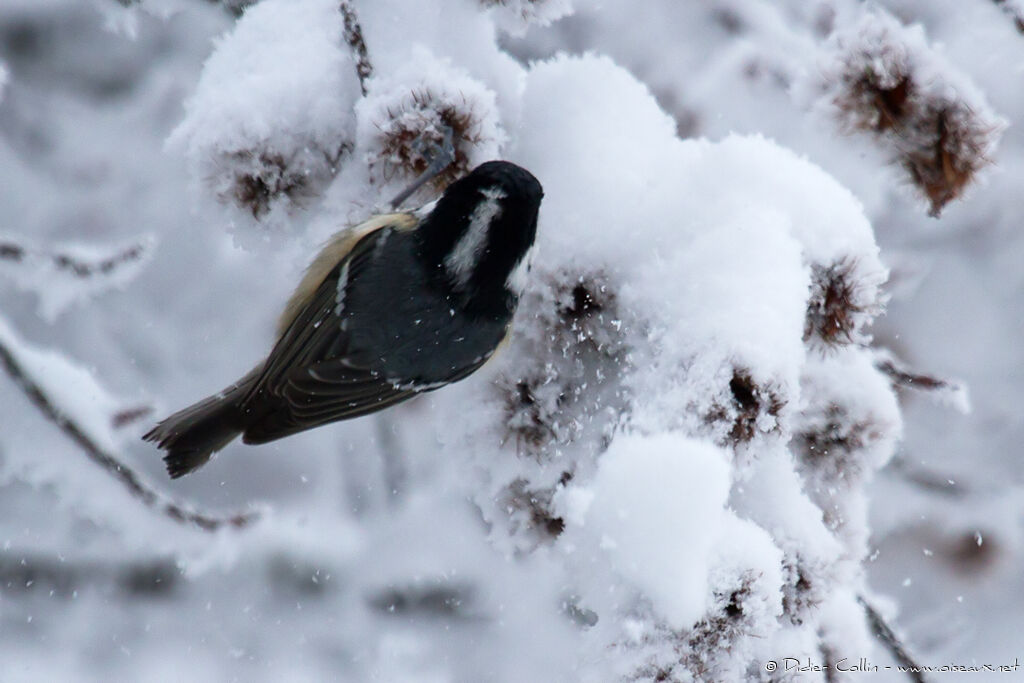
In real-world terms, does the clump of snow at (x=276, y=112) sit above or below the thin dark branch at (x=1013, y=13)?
below

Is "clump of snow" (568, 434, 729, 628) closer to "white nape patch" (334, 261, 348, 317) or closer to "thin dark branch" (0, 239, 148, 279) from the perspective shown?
"white nape patch" (334, 261, 348, 317)

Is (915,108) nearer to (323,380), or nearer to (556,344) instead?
(556,344)

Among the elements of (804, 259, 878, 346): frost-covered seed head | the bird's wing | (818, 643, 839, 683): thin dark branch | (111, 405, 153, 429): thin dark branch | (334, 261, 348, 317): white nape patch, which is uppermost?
(804, 259, 878, 346): frost-covered seed head

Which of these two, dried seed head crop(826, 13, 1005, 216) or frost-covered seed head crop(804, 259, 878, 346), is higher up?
dried seed head crop(826, 13, 1005, 216)

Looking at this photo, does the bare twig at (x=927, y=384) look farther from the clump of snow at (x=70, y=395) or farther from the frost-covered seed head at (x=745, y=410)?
the clump of snow at (x=70, y=395)

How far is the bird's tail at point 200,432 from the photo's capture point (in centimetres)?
191

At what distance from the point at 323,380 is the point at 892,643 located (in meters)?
1.19

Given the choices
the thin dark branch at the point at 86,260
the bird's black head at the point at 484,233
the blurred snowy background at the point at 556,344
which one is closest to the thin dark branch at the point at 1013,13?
the blurred snowy background at the point at 556,344

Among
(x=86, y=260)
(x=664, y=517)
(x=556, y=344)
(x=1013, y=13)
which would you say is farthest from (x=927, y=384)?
(x=86, y=260)

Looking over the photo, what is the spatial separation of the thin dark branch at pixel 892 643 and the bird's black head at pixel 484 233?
854 millimetres

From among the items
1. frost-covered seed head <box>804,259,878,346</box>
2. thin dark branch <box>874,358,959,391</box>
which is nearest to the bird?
frost-covered seed head <box>804,259,878,346</box>

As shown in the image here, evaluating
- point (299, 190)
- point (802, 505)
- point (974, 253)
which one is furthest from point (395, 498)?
point (974, 253)

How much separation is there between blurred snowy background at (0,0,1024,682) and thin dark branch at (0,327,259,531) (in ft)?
0.05

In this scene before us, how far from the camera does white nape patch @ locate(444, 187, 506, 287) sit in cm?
151
